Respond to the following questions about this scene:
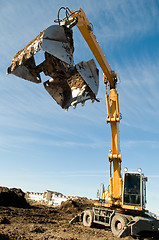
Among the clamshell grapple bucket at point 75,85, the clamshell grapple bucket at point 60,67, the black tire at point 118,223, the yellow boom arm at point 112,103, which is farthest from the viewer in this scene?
the yellow boom arm at point 112,103

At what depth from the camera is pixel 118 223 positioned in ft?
26.5

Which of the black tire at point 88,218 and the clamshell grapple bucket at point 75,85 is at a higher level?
the clamshell grapple bucket at point 75,85

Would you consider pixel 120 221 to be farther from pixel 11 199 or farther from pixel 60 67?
pixel 11 199

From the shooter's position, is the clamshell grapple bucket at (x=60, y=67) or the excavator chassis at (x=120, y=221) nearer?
the clamshell grapple bucket at (x=60, y=67)

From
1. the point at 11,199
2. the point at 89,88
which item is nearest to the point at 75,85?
the point at 89,88

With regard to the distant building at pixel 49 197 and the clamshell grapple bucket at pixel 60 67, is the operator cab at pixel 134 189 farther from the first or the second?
the distant building at pixel 49 197

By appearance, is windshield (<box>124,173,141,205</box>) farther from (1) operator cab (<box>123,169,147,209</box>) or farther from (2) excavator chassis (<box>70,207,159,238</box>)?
(2) excavator chassis (<box>70,207,159,238</box>)

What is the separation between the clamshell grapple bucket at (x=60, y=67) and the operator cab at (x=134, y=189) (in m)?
4.44

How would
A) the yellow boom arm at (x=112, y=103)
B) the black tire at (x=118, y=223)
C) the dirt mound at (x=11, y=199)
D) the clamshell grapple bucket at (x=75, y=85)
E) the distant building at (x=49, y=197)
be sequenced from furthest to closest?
1. the distant building at (x=49, y=197)
2. the dirt mound at (x=11, y=199)
3. the yellow boom arm at (x=112, y=103)
4. the black tire at (x=118, y=223)
5. the clamshell grapple bucket at (x=75, y=85)

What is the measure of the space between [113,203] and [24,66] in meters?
6.88

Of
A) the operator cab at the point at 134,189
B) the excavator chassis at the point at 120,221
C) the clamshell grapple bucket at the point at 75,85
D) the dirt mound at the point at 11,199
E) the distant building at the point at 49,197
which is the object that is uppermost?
the clamshell grapple bucket at the point at 75,85

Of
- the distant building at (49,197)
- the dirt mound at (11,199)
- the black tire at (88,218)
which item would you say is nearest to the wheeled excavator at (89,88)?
the black tire at (88,218)

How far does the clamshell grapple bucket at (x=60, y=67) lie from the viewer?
5391 millimetres

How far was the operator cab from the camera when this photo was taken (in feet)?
26.9
